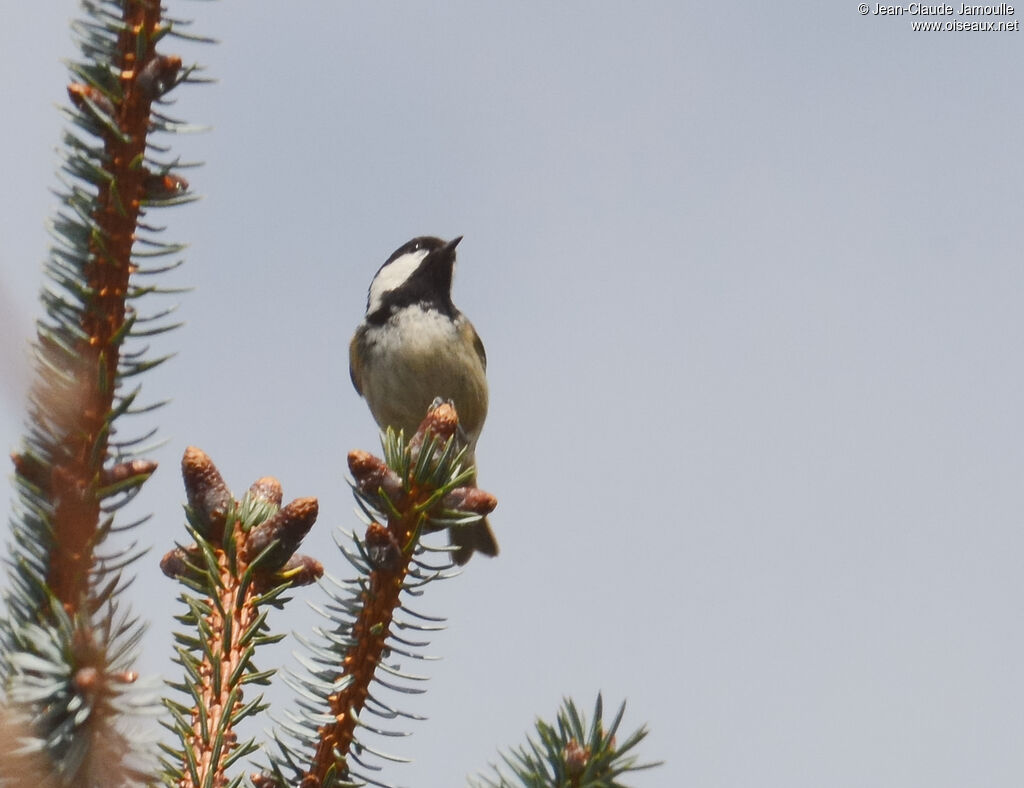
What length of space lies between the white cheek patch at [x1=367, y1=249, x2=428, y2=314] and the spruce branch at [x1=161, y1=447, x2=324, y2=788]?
4.37m

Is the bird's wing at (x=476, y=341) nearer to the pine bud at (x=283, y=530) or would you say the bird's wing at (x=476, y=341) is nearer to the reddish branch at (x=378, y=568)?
the reddish branch at (x=378, y=568)

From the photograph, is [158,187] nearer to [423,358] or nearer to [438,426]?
[438,426]

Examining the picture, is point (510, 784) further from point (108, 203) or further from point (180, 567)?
point (108, 203)

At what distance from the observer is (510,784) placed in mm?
1238

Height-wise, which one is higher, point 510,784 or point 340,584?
point 340,584

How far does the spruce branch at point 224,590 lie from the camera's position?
4.14ft

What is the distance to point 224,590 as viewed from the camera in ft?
4.61

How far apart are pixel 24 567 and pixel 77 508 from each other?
→ 0.08 m

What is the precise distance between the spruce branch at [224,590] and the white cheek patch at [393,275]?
172 inches

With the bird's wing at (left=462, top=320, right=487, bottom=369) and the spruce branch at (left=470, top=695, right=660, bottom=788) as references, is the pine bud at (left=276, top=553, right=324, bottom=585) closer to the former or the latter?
the spruce branch at (left=470, top=695, right=660, bottom=788)

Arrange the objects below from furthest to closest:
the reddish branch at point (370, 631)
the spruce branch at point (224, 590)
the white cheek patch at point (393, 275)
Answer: the white cheek patch at point (393, 275) → the reddish branch at point (370, 631) → the spruce branch at point (224, 590)

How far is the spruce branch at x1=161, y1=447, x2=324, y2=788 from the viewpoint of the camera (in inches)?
49.6

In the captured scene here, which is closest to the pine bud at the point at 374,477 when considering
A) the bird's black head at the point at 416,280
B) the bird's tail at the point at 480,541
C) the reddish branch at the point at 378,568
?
the reddish branch at the point at 378,568

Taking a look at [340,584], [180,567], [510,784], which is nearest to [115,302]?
[180,567]
